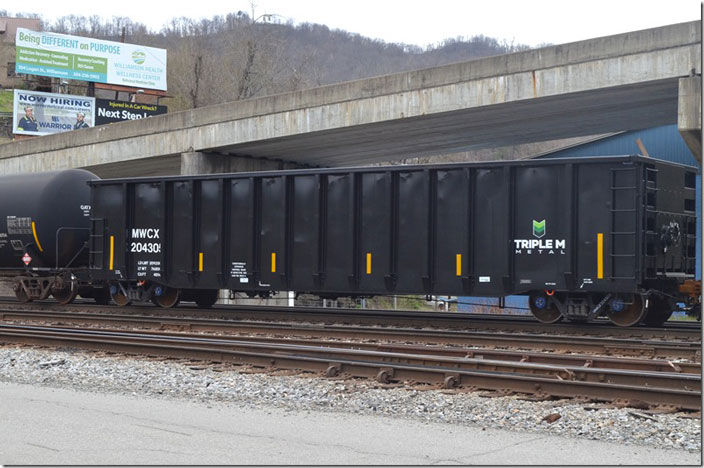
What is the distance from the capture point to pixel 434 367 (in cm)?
1085

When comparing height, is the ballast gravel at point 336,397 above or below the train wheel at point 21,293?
below

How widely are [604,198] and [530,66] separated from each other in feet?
27.2

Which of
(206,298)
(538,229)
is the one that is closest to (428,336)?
(538,229)

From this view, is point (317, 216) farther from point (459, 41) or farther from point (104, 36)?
point (104, 36)

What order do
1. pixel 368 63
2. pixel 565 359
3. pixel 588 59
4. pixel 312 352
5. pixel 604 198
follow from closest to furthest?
pixel 565 359 < pixel 312 352 < pixel 604 198 < pixel 588 59 < pixel 368 63

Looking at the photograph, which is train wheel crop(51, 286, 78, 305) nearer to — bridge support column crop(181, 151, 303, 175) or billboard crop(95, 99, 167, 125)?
bridge support column crop(181, 151, 303, 175)

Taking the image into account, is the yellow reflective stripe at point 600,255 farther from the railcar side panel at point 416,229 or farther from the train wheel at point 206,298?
the train wheel at point 206,298

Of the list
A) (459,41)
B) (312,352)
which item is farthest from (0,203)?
(459,41)

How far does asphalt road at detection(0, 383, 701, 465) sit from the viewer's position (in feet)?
22.4

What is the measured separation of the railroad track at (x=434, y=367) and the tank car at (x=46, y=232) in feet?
24.5

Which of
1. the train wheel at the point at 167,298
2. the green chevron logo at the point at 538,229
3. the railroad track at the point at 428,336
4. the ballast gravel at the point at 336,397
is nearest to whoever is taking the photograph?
the ballast gravel at the point at 336,397

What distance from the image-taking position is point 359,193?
59.6 feet

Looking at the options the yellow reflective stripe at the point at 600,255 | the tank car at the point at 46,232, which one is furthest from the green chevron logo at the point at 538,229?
the tank car at the point at 46,232

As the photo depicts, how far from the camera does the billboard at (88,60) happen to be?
65.8m
